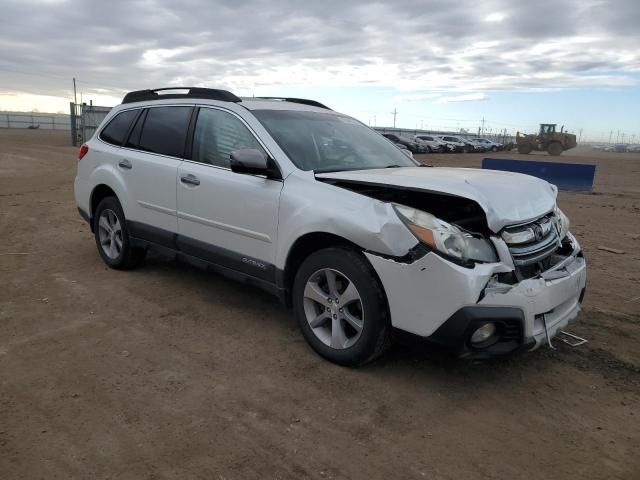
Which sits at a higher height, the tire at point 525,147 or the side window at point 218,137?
the side window at point 218,137

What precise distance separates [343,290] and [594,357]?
1.90 meters

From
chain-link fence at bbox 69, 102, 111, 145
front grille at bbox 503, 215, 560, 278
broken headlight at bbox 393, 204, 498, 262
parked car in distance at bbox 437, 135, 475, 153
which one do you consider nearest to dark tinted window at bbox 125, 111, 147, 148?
broken headlight at bbox 393, 204, 498, 262

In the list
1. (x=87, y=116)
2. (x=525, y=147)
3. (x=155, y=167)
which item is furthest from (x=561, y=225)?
(x=525, y=147)

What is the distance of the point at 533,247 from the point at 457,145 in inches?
1579

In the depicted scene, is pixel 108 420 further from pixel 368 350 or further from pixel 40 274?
pixel 40 274

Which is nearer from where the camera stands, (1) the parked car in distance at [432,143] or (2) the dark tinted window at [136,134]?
(2) the dark tinted window at [136,134]

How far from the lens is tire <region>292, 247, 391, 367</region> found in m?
3.23

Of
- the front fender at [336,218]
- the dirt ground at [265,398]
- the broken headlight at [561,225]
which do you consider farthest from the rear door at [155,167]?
the broken headlight at [561,225]

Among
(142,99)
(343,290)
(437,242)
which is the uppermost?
(142,99)

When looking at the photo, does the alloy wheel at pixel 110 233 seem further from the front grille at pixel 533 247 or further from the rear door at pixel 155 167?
the front grille at pixel 533 247

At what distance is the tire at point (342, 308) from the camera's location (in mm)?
3230

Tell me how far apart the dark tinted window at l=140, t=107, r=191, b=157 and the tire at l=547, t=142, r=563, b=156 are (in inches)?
1666

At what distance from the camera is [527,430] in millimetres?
2891

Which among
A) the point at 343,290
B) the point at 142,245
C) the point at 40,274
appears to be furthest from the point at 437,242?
the point at 40,274
